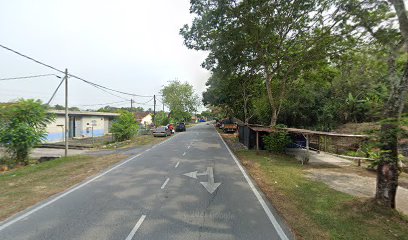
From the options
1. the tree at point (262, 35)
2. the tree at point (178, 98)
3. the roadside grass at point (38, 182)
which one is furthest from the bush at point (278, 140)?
the tree at point (178, 98)

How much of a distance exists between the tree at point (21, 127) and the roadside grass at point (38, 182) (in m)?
2.38

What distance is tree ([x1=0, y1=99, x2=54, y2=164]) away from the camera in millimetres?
13625

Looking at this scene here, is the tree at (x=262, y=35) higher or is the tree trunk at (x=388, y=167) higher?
the tree at (x=262, y=35)

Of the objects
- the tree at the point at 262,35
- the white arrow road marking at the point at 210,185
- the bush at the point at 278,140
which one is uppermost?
the tree at the point at 262,35

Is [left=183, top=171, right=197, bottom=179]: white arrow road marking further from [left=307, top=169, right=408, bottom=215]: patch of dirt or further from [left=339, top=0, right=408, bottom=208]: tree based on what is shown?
[left=339, top=0, right=408, bottom=208]: tree

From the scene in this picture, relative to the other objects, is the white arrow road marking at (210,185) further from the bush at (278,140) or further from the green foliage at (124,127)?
the green foliage at (124,127)

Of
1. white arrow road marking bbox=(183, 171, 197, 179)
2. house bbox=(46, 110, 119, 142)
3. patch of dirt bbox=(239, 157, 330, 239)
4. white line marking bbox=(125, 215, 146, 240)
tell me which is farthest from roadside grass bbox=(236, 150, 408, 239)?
house bbox=(46, 110, 119, 142)

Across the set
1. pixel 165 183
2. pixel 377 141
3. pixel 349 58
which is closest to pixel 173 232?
pixel 165 183

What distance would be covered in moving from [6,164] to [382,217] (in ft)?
59.4

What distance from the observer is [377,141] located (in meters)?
5.62

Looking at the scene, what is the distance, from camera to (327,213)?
588cm

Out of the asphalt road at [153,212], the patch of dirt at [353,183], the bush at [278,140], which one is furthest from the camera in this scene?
the bush at [278,140]

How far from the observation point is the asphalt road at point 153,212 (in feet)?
15.9

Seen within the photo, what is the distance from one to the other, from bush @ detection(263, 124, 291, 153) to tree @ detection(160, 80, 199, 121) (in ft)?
155
